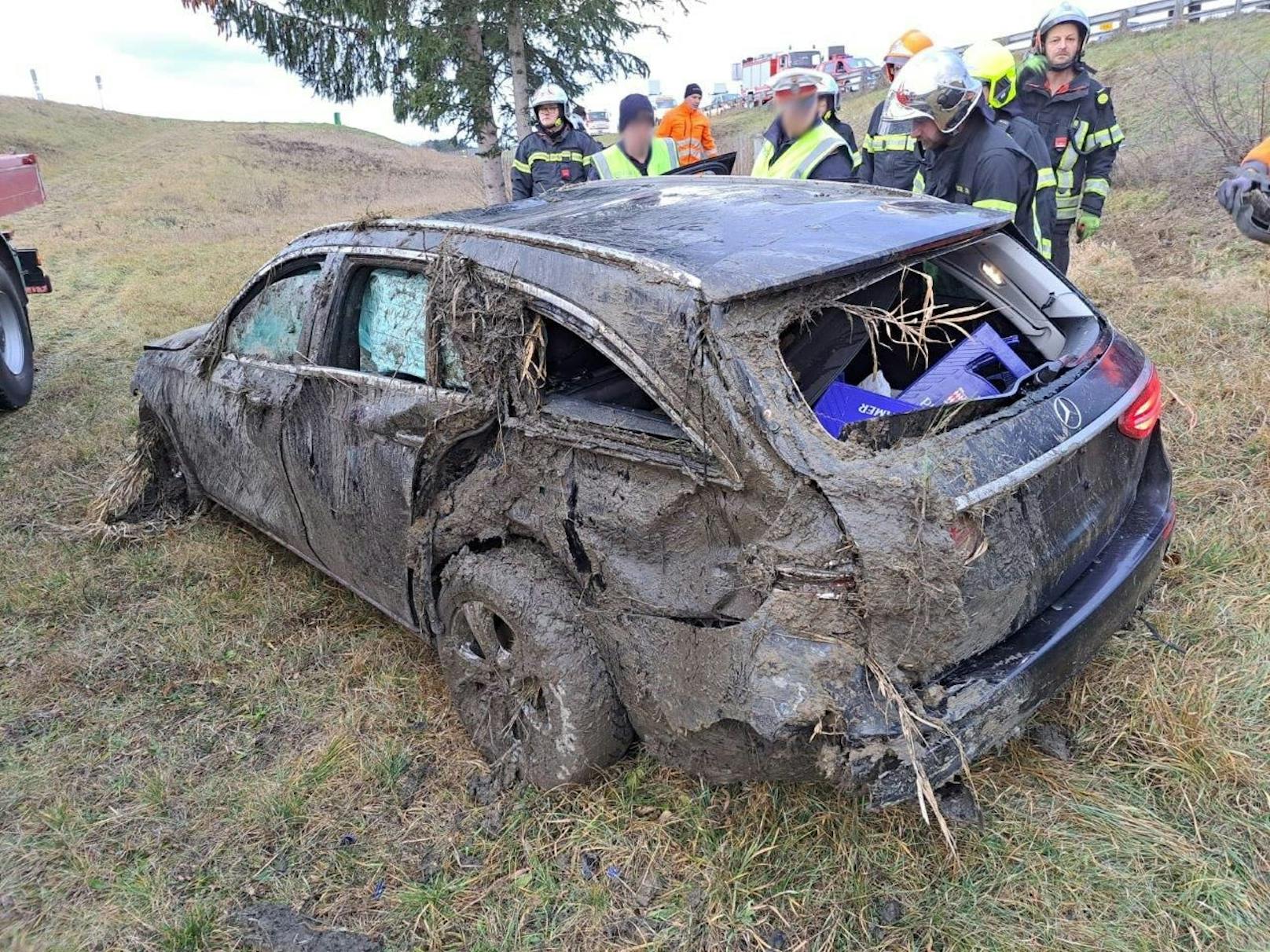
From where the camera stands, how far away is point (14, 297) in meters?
6.65

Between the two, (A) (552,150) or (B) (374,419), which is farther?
(A) (552,150)

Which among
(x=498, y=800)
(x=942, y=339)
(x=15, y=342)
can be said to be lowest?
(x=498, y=800)

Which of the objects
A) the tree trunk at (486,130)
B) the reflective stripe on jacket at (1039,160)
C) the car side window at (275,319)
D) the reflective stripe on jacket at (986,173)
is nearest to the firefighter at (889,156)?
the reflective stripe on jacket at (1039,160)

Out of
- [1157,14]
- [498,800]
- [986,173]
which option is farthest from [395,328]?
[1157,14]

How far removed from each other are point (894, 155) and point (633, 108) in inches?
70.1

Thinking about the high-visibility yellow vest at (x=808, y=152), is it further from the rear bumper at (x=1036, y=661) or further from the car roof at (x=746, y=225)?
the rear bumper at (x=1036, y=661)

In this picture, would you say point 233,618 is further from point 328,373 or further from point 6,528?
point 6,528

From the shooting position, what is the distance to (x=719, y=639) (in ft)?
6.36

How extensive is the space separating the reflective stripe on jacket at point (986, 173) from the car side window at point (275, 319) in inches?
111

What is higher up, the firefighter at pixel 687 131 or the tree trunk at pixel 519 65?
the tree trunk at pixel 519 65

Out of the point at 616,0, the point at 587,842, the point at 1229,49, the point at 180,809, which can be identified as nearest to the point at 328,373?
the point at 180,809

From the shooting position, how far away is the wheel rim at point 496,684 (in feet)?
8.02

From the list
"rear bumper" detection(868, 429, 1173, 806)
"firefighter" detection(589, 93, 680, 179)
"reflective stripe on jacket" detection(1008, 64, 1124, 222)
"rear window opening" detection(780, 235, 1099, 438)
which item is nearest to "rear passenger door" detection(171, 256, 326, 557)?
"rear window opening" detection(780, 235, 1099, 438)

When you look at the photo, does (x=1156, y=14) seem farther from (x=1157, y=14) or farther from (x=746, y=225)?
(x=746, y=225)
